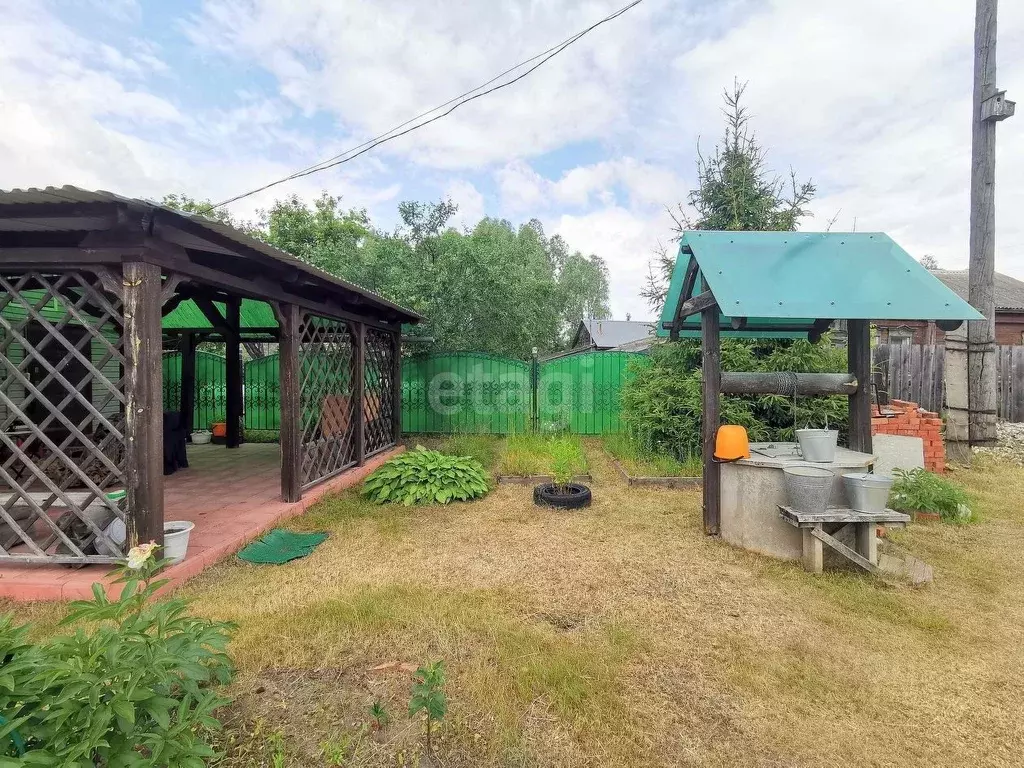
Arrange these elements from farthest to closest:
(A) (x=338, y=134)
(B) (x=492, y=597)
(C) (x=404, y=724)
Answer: (A) (x=338, y=134)
(B) (x=492, y=597)
(C) (x=404, y=724)

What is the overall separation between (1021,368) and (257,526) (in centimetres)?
1269

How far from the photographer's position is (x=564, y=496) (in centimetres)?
478

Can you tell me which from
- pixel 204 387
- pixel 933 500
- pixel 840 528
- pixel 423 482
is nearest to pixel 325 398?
pixel 423 482

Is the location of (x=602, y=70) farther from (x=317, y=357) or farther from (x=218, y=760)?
(x=218, y=760)

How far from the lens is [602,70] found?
6637 mm

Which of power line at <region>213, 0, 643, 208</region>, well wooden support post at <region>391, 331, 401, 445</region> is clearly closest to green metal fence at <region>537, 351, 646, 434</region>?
well wooden support post at <region>391, 331, 401, 445</region>

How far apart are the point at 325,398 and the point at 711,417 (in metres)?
4.08

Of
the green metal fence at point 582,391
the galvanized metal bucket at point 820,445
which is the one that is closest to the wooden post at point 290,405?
the galvanized metal bucket at point 820,445

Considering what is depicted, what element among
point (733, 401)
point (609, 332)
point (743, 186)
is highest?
point (743, 186)

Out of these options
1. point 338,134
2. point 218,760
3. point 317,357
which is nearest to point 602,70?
point 338,134

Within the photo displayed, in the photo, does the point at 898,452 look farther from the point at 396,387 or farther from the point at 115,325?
the point at 115,325

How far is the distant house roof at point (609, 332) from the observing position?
782 inches

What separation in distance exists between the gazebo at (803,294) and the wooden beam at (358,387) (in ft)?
12.9

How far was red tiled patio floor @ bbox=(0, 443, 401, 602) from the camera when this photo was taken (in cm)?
279
